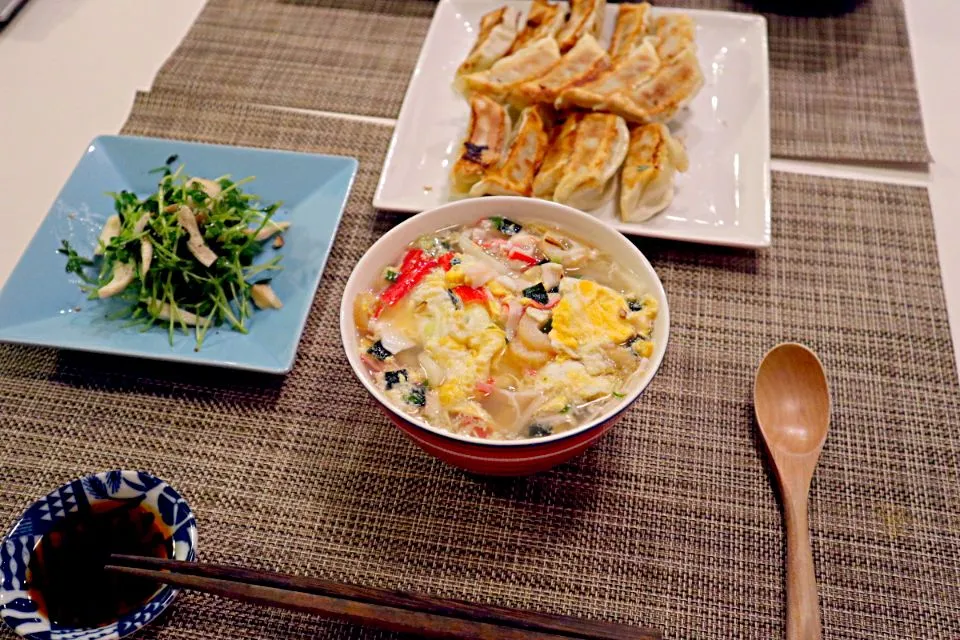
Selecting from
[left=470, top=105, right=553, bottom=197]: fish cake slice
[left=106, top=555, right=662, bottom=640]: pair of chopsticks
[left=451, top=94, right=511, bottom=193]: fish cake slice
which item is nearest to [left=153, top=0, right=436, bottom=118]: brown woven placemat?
[left=451, top=94, right=511, bottom=193]: fish cake slice

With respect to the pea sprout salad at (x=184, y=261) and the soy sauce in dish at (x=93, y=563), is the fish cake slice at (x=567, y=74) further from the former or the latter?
the soy sauce in dish at (x=93, y=563)

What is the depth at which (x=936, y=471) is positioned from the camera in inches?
58.7

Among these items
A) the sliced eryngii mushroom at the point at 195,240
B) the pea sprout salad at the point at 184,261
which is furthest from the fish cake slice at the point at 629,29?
the sliced eryngii mushroom at the point at 195,240

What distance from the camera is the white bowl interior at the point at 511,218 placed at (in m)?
1.26

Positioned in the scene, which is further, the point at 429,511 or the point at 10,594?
the point at 429,511

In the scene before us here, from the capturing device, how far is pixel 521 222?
1507 millimetres

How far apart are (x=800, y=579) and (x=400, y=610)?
29.0 inches

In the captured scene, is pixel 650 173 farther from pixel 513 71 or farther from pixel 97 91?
pixel 97 91

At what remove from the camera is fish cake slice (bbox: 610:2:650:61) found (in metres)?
2.23

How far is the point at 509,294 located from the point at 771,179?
1078mm

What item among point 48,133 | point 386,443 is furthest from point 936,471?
point 48,133

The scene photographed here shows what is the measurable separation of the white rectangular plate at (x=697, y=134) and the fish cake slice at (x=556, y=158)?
0.14 meters

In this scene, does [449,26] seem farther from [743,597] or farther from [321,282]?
[743,597]

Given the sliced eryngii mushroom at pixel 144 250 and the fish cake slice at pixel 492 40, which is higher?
the sliced eryngii mushroom at pixel 144 250
